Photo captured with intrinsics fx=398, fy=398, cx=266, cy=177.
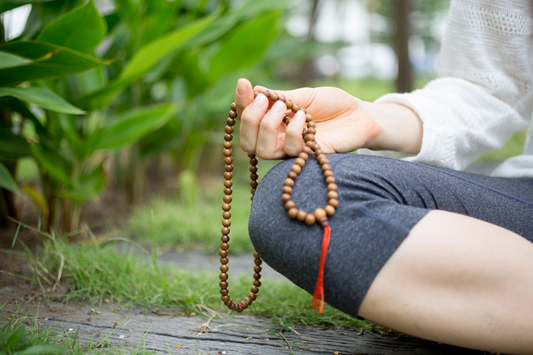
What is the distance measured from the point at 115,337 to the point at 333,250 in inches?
17.3

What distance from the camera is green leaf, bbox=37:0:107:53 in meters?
0.94

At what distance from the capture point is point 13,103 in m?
1.14

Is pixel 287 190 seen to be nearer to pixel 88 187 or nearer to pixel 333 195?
pixel 333 195

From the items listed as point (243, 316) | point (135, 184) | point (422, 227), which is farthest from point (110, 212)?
point (422, 227)

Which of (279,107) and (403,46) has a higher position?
(403,46)

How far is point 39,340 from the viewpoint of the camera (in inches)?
24.7

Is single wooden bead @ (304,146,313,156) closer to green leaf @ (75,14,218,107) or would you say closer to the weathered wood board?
the weathered wood board

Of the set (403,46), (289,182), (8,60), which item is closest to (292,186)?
(289,182)

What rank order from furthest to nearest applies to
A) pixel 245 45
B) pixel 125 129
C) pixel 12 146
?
pixel 245 45
pixel 125 129
pixel 12 146

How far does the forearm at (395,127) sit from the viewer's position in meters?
0.76

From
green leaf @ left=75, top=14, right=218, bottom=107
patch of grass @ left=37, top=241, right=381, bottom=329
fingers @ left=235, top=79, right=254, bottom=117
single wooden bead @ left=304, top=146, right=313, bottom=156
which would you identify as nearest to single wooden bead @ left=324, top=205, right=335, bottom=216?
single wooden bead @ left=304, top=146, right=313, bottom=156

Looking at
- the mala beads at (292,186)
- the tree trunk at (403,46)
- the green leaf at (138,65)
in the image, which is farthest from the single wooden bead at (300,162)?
the tree trunk at (403,46)

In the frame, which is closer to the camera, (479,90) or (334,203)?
(334,203)

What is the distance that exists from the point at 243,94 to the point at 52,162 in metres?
0.83
